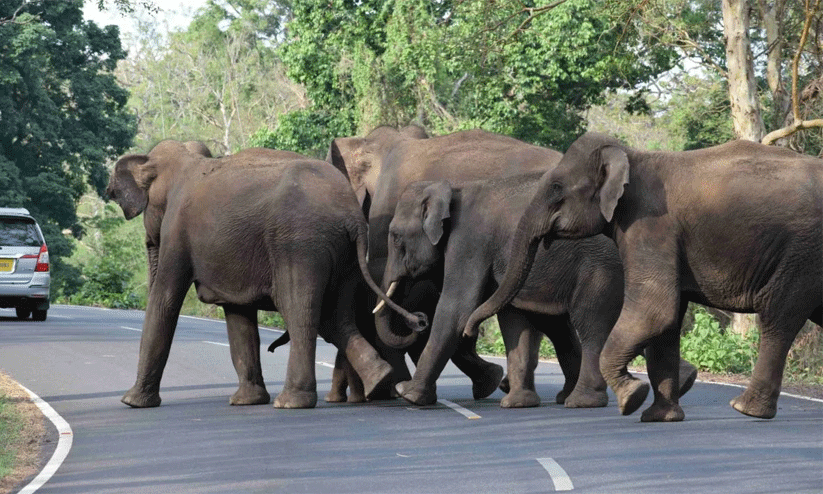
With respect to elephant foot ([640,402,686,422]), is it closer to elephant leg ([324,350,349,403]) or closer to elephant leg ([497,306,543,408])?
elephant leg ([497,306,543,408])

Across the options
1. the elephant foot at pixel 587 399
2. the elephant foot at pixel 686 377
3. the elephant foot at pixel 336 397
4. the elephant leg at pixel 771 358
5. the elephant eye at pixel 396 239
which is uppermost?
the elephant eye at pixel 396 239

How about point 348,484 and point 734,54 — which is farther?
point 734,54

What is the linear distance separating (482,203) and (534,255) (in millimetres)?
1186

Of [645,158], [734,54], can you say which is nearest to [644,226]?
[645,158]

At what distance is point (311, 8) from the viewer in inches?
1614

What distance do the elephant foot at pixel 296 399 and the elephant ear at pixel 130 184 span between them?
9.96ft

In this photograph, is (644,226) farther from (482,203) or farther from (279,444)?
(279,444)

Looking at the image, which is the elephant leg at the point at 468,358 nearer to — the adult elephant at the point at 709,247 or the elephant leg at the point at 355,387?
the elephant leg at the point at 355,387

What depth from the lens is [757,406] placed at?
12727mm

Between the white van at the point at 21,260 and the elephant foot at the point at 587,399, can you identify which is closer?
the elephant foot at the point at 587,399

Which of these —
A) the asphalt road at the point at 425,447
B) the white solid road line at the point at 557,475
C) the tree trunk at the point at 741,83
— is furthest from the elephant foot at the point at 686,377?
the tree trunk at the point at 741,83

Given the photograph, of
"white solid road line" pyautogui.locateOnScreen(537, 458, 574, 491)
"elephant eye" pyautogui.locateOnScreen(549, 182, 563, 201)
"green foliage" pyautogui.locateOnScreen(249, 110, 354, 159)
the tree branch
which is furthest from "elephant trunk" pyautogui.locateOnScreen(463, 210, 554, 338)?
"green foliage" pyautogui.locateOnScreen(249, 110, 354, 159)

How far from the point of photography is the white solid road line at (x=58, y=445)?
1004 cm

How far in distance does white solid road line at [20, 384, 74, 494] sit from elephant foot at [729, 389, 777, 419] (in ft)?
17.2
